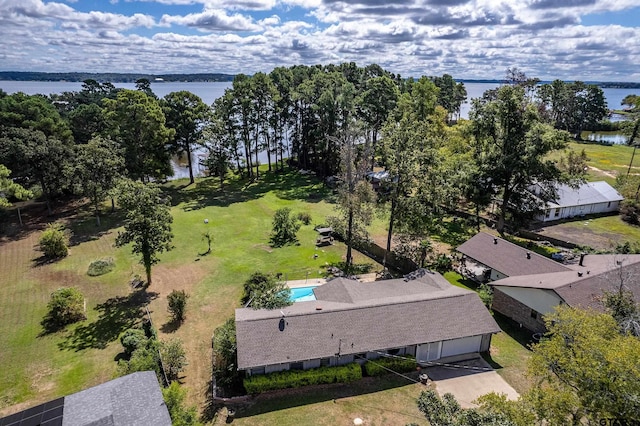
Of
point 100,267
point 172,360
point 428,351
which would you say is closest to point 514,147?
point 428,351

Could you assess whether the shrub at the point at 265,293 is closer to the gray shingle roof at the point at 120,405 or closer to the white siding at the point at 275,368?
the white siding at the point at 275,368

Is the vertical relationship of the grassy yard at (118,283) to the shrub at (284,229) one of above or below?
below

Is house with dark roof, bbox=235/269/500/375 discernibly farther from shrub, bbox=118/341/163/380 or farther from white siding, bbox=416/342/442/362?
shrub, bbox=118/341/163/380

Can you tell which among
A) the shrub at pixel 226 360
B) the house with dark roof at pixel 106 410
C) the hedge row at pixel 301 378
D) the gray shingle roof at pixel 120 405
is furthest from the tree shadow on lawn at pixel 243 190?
the house with dark roof at pixel 106 410

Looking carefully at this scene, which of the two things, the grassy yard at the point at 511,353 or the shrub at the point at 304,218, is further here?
the shrub at the point at 304,218

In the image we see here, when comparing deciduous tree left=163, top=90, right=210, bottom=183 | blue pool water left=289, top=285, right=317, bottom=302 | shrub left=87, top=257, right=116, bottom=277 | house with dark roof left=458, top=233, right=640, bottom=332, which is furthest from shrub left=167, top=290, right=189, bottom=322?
deciduous tree left=163, top=90, right=210, bottom=183

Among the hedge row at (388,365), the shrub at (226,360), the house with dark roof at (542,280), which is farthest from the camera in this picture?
the house with dark roof at (542,280)

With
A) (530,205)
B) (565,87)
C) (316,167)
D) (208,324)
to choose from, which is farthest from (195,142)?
(565,87)

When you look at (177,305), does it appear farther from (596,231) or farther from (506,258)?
(596,231)
